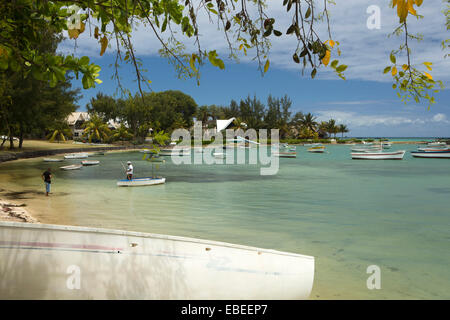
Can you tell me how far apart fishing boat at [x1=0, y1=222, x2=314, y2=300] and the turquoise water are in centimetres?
328

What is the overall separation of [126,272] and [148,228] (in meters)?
8.70

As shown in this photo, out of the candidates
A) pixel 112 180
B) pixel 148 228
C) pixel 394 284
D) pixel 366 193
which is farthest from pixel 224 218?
pixel 112 180

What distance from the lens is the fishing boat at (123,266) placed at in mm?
4469

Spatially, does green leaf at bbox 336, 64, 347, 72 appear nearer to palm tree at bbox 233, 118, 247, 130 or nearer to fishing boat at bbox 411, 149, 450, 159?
fishing boat at bbox 411, 149, 450, 159

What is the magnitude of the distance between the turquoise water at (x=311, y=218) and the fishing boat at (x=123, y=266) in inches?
129

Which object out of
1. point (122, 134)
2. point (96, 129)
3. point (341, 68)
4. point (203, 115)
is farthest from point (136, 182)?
point (203, 115)

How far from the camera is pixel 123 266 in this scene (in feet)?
15.5

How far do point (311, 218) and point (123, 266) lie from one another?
1304cm

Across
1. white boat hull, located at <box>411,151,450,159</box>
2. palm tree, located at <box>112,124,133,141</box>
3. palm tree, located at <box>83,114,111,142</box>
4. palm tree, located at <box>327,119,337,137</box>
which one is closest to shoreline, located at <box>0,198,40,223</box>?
white boat hull, located at <box>411,151,450,159</box>

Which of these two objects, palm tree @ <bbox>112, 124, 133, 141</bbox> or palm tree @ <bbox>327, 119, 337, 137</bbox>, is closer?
palm tree @ <bbox>112, 124, 133, 141</bbox>

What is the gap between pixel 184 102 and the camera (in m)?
115

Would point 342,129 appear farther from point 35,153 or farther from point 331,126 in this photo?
point 35,153

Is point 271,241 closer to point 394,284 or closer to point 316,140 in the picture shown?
point 394,284

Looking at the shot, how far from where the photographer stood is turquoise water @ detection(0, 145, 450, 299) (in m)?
9.27
